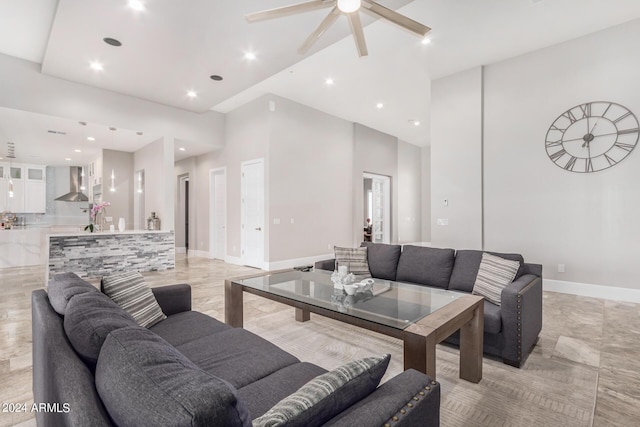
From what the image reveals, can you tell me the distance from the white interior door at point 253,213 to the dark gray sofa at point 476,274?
2927mm

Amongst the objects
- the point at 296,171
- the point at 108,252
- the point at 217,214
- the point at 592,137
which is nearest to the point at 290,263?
the point at 296,171

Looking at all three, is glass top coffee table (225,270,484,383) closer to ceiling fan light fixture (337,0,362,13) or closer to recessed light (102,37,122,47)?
ceiling fan light fixture (337,0,362,13)

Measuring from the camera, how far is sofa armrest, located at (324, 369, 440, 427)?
2.68 ft

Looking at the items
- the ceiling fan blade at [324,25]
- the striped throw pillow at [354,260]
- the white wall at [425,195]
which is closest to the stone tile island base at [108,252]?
the striped throw pillow at [354,260]

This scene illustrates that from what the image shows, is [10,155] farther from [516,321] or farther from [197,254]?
[516,321]

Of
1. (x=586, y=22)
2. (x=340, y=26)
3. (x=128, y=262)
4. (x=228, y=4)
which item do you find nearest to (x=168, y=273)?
(x=128, y=262)

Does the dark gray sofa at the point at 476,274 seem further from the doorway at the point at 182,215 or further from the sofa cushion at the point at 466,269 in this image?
the doorway at the point at 182,215

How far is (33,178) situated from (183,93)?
5710 mm

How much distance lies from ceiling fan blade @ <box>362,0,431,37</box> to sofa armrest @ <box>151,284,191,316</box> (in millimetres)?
2682

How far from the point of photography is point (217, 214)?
25.2ft

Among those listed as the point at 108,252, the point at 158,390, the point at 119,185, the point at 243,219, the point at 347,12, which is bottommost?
the point at 108,252

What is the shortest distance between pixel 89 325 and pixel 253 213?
18.2 feet

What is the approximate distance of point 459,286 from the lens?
3.06 meters

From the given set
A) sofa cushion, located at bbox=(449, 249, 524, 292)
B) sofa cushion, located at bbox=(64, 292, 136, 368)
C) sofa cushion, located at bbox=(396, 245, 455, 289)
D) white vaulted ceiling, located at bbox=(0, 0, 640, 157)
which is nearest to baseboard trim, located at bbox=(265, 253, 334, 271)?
sofa cushion, located at bbox=(396, 245, 455, 289)
